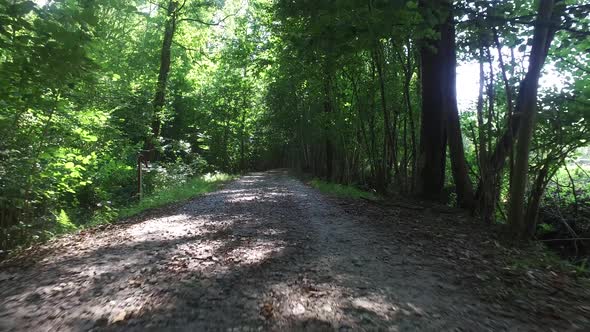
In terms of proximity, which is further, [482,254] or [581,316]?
[482,254]

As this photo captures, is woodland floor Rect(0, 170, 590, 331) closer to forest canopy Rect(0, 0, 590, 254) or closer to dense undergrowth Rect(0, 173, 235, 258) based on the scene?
dense undergrowth Rect(0, 173, 235, 258)

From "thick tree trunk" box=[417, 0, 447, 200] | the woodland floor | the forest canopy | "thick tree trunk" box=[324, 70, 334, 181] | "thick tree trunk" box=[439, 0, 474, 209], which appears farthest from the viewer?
"thick tree trunk" box=[324, 70, 334, 181]

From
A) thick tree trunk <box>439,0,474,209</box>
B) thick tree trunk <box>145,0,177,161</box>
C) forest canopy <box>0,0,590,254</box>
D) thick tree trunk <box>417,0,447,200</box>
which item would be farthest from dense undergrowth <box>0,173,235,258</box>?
thick tree trunk <box>439,0,474,209</box>

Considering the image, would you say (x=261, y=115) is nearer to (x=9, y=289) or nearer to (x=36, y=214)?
(x=36, y=214)

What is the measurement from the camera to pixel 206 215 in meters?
8.36

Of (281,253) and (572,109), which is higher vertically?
(572,109)

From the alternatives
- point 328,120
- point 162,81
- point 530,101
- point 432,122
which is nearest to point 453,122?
point 432,122

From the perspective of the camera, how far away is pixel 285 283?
3906 millimetres

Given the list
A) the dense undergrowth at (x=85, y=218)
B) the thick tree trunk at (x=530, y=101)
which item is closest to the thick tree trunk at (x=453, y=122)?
the thick tree trunk at (x=530, y=101)

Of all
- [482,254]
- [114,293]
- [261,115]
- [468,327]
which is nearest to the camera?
[468,327]

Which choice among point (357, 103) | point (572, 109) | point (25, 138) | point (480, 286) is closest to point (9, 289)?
point (25, 138)

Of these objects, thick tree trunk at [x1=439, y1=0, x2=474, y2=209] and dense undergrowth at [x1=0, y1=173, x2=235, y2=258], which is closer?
dense undergrowth at [x1=0, y1=173, x2=235, y2=258]

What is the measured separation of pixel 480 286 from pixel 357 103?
1162cm

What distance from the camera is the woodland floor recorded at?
9.98ft
